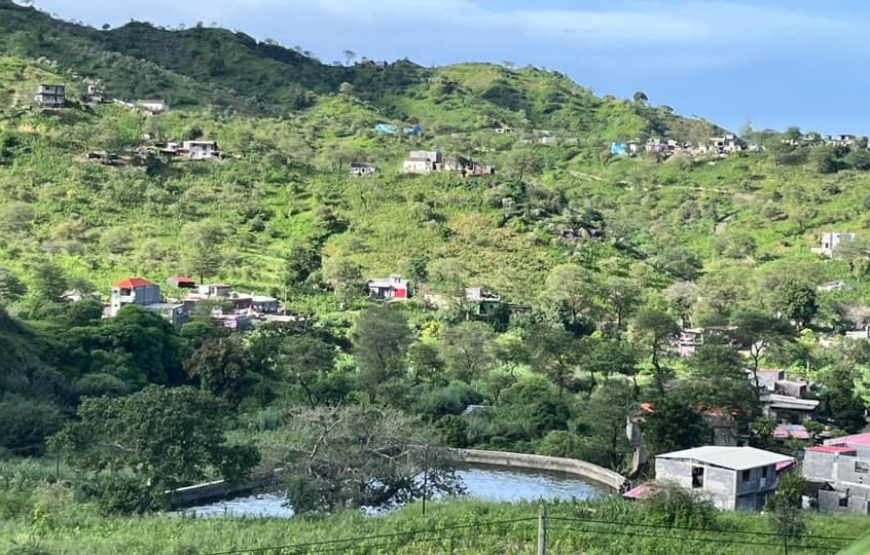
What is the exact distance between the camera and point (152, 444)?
1700 cm

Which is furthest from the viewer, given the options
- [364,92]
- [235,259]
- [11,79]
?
[364,92]

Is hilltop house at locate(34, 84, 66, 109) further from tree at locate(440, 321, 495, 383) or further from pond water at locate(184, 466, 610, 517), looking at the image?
pond water at locate(184, 466, 610, 517)

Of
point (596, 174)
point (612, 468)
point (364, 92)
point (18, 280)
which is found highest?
point (364, 92)

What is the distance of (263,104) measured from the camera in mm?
71688

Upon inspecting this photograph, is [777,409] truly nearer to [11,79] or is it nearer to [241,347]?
[241,347]

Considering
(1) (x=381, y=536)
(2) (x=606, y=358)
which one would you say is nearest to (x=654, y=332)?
(2) (x=606, y=358)

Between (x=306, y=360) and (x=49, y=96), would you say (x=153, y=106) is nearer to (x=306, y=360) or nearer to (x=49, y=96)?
(x=49, y=96)

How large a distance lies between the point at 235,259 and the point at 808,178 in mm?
33979

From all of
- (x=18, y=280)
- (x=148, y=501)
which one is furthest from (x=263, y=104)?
(x=148, y=501)

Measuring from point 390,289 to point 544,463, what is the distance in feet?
50.4

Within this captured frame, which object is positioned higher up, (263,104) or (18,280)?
(263,104)

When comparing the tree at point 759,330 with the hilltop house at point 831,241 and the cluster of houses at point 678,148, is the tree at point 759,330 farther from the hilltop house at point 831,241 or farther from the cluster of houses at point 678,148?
the cluster of houses at point 678,148

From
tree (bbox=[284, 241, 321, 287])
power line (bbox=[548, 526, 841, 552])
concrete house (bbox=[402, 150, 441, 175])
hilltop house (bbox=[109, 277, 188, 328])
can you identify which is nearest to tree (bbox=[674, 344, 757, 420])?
power line (bbox=[548, 526, 841, 552])

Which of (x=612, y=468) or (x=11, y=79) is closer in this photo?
(x=612, y=468)
